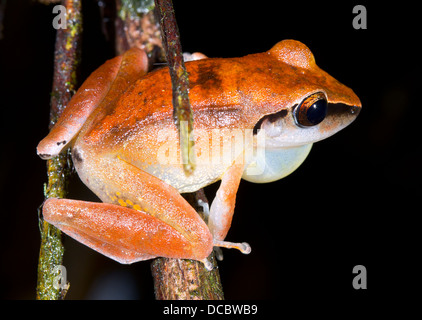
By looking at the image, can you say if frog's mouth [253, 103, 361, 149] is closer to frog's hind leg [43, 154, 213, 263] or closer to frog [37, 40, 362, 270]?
frog [37, 40, 362, 270]

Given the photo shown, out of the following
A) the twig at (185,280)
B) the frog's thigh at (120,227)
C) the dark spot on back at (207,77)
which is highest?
the dark spot on back at (207,77)

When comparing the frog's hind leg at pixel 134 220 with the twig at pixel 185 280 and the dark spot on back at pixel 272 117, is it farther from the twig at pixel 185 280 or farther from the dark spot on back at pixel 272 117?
the dark spot on back at pixel 272 117

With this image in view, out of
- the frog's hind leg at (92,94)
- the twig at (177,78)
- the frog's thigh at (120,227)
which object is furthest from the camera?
the frog's hind leg at (92,94)

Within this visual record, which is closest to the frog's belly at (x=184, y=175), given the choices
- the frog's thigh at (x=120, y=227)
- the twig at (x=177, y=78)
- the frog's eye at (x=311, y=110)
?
the frog's thigh at (x=120, y=227)

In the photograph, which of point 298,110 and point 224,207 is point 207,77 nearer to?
point 298,110

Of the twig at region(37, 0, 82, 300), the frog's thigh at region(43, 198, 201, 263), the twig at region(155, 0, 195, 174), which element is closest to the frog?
the frog's thigh at region(43, 198, 201, 263)

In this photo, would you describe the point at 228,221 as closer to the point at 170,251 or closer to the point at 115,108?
the point at 170,251
